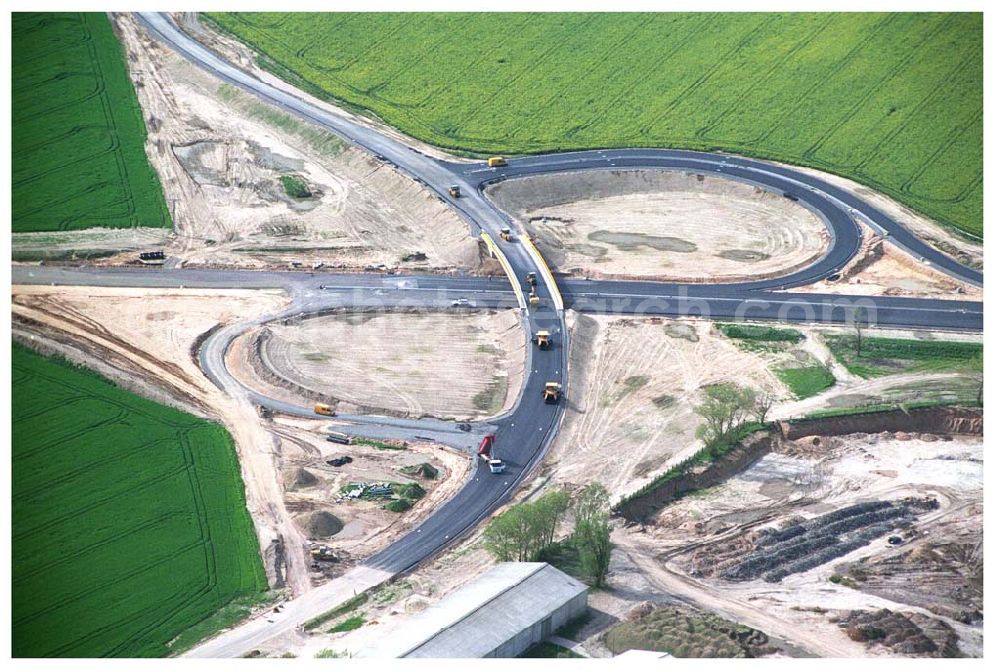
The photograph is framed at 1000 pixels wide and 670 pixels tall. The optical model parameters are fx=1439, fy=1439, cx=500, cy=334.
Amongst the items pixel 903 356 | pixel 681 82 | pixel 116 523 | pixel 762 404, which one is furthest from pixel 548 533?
pixel 681 82

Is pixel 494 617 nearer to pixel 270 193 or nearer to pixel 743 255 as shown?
pixel 743 255

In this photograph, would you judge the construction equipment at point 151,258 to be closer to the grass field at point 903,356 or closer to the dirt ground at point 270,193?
the dirt ground at point 270,193

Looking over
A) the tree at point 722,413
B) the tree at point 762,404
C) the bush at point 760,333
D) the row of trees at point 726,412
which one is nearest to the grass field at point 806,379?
the tree at point 762,404

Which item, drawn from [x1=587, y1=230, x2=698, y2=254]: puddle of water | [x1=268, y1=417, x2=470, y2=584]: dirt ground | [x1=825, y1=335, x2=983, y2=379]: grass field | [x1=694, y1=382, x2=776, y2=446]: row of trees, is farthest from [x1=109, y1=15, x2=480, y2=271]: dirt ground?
[x1=825, y1=335, x2=983, y2=379]: grass field

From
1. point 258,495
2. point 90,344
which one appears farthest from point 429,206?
point 258,495

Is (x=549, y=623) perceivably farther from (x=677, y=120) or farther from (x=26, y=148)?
(x=26, y=148)

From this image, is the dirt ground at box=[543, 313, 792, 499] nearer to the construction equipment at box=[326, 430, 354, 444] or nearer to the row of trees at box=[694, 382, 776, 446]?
the row of trees at box=[694, 382, 776, 446]
